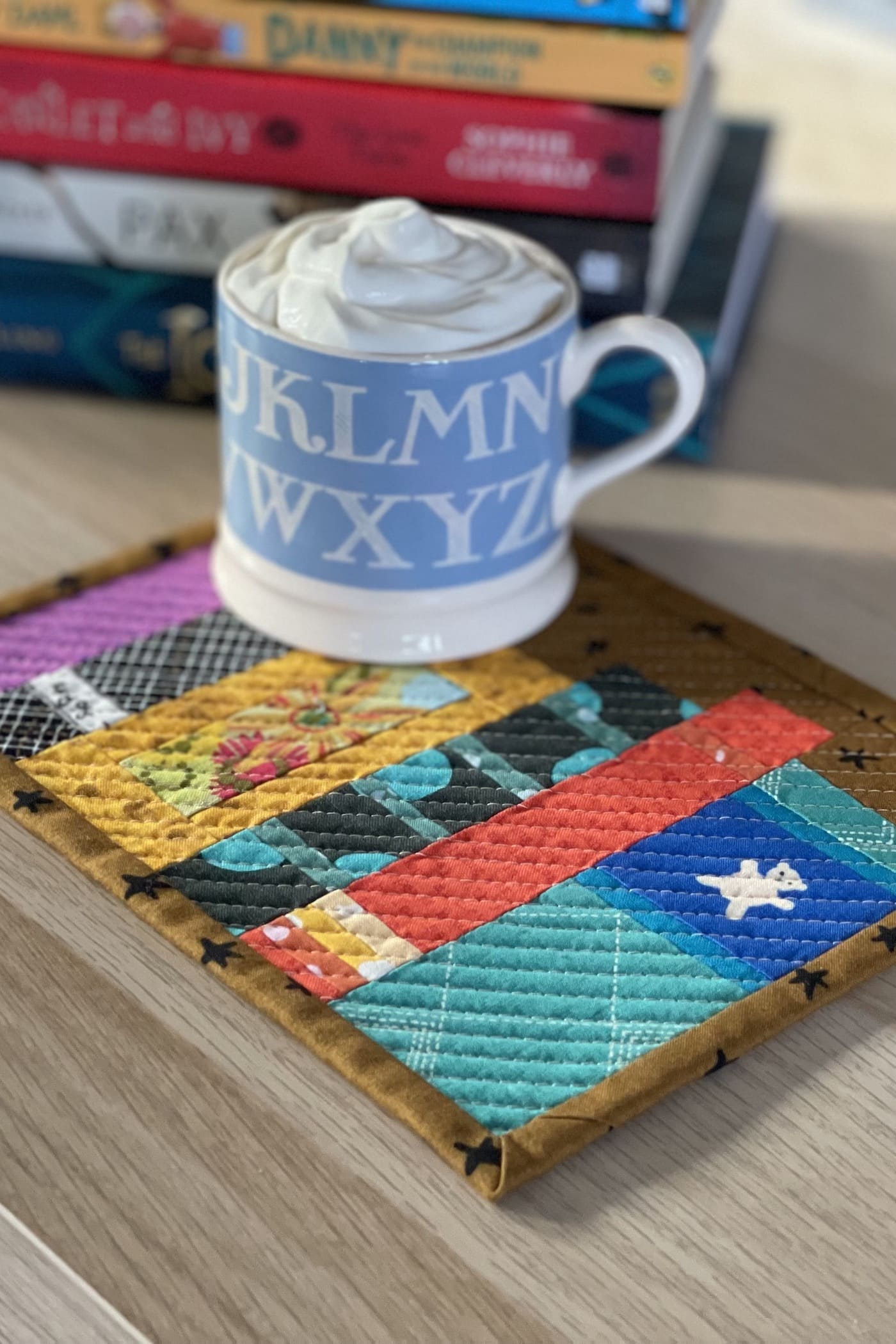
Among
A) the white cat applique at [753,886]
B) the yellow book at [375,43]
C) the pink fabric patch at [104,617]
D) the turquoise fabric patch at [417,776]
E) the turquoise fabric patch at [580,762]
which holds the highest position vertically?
the yellow book at [375,43]

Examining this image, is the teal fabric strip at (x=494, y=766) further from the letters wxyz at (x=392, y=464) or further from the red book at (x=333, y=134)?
the red book at (x=333, y=134)

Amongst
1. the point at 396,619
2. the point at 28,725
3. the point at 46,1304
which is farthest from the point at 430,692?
the point at 46,1304

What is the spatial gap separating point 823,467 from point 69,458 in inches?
12.2

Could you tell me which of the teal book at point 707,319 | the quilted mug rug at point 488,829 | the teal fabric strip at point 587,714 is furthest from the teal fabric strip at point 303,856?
the teal book at point 707,319

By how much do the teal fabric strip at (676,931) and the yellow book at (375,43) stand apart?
308 mm

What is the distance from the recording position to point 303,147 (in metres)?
0.62

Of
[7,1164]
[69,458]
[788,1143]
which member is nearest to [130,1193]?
[7,1164]

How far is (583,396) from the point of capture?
0.65m

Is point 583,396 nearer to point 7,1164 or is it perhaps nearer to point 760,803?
point 760,803

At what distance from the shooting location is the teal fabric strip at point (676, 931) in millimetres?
419

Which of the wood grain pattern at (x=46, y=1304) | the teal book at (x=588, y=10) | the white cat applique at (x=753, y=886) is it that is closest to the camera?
the wood grain pattern at (x=46, y=1304)

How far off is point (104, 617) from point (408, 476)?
0.41ft

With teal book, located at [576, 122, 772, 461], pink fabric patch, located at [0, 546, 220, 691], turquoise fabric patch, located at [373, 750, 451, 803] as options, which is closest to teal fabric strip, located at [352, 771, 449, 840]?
turquoise fabric patch, located at [373, 750, 451, 803]

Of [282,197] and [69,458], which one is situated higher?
[282,197]
